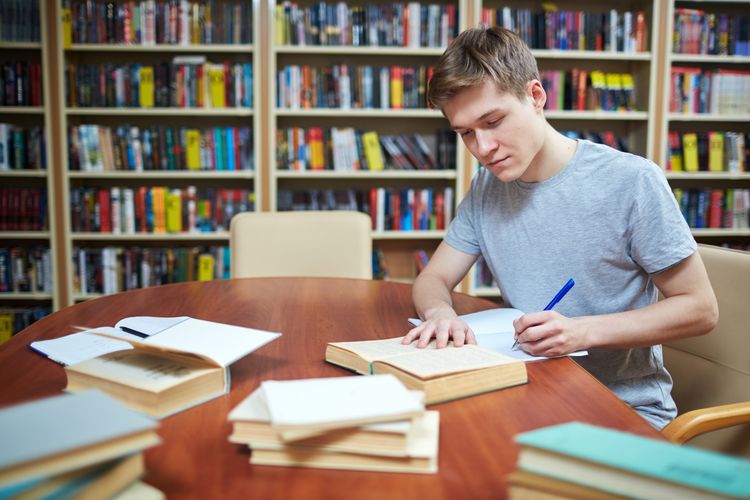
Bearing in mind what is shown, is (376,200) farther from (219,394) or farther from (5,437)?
(5,437)

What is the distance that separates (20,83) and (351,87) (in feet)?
5.40

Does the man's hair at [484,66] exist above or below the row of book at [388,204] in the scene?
above

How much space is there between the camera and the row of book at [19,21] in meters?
3.19

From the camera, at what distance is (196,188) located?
360 centimetres

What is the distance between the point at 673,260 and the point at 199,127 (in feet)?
9.47

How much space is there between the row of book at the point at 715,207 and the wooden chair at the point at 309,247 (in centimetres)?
219

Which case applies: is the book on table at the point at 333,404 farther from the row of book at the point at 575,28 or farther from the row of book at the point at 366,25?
the row of book at the point at 575,28

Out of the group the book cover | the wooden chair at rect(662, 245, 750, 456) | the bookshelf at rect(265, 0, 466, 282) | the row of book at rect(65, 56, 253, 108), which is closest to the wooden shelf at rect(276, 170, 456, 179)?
the bookshelf at rect(265, 0, 466, 282)

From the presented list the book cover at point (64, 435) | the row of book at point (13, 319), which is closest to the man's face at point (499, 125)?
the book cover at point (64, 435)

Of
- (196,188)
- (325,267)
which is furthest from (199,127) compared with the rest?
(325,267)

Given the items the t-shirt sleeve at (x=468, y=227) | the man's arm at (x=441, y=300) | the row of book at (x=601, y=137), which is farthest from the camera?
the row of book at (x=601, y=137)

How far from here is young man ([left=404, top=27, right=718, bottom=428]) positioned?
1170 millimetres

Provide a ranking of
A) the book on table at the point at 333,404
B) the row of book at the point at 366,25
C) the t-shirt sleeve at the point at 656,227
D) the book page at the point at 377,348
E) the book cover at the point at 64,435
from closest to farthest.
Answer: the book cover at the point at 64,435, the book on table at the point at 333,404, the book page at the point at 377,348, the t-shirt sleeve at the point at 656,227, the row of book at the point at 366,25

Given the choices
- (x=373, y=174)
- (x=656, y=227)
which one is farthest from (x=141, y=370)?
(x=373, y=174)
